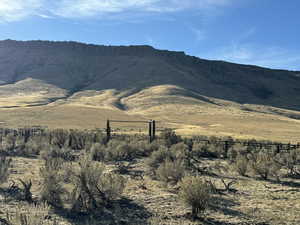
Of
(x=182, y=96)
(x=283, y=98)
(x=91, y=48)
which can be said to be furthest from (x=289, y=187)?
(x=91, y=48)

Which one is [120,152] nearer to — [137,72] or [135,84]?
[135,84]

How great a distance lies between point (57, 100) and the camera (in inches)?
4171

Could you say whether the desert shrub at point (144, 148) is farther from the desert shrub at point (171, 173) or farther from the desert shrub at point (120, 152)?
the desert shrub at point (171, 173)

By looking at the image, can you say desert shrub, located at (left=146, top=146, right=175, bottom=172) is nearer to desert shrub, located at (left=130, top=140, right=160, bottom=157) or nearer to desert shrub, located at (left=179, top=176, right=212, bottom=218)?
desert shrub, located at (left=130, top=140, right=160, bottom=157)

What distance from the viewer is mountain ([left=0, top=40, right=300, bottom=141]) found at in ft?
299

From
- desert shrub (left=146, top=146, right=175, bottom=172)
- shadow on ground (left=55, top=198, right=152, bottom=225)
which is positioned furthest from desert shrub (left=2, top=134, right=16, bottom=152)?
shadow on ground (left=55, top=198, right=152, bottom=225)

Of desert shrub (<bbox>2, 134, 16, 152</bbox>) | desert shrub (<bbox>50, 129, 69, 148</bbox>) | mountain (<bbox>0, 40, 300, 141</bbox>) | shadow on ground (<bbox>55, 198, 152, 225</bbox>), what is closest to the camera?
shadow on ground (<bbox>55, 198, 152, 225</bbox>)

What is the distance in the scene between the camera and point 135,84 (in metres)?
125

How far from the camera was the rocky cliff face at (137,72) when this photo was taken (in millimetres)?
128500

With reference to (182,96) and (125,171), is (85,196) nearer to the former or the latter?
(125,171)

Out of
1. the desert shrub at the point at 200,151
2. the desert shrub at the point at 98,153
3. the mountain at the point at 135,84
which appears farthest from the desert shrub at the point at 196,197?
the mountain at the point at 135,84

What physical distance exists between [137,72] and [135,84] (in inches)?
651

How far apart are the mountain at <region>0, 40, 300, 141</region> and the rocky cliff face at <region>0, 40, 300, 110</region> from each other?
309 millimetres

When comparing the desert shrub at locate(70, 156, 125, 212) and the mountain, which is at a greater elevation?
the mountain
